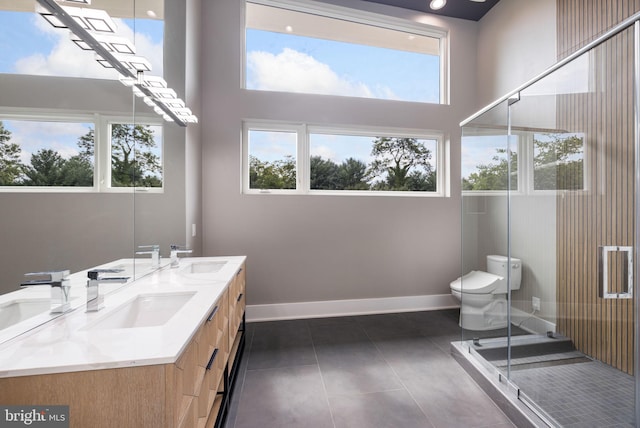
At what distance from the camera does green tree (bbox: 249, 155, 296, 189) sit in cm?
286

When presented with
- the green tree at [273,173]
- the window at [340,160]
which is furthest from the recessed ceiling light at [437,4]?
the green tree at [273,173]

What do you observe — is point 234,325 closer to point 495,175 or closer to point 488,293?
point 488,293

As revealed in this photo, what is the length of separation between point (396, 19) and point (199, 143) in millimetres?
2649

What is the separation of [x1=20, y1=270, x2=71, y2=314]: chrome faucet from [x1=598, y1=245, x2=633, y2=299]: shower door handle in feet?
7.98

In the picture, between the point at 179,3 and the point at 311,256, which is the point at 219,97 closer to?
the point at 179,3

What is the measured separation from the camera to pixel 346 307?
115 inches

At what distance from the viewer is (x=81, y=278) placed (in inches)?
43.4

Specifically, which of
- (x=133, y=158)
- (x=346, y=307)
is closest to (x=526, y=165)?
(x=346, y=307)

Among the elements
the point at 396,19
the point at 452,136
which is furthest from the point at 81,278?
the point at 396,19

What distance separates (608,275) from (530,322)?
65cm

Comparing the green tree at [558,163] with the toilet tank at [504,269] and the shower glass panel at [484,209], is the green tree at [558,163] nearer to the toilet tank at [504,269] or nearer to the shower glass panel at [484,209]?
the shower glass panel at [484,209]

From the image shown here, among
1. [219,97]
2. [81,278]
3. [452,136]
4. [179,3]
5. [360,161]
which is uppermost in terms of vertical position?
[179,3]

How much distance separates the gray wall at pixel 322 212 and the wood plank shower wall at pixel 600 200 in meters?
1.27

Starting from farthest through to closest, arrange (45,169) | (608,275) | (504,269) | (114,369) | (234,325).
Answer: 1. (504,269)
2. (234,325)
3. (608,275)
4. (45,169)
5. (114,369)
